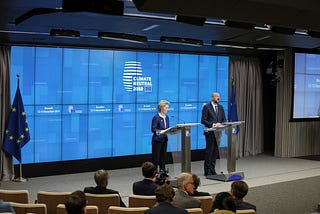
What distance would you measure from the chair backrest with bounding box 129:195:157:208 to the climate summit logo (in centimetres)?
501

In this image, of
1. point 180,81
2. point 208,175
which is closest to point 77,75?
point 180,81

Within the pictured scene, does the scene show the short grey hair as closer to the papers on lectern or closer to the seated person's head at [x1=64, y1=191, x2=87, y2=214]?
the seated person's head at [x1=64, y1=191, x2=87, y2=214]

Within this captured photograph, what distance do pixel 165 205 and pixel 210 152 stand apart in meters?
4.09

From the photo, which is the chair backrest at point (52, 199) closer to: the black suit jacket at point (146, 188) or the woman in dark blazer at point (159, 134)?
the black suit jacket at point (146, 188)

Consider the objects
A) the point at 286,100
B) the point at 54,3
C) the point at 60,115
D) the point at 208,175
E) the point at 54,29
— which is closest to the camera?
the point at 54,3

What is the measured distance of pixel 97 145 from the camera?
9195mm

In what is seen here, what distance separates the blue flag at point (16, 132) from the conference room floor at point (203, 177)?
1.89ft

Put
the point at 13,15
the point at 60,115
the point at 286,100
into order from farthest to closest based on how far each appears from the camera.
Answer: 1. the point at 286,100
2. the point at 60,115
3. the point at 13,15

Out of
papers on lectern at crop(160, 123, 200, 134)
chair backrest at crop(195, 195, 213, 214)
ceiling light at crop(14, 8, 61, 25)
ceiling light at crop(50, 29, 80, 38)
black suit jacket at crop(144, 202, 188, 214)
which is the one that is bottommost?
chair backrest at crop(195, 195, 213, 214)

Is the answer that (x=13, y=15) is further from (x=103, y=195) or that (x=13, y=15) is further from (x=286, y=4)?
(x=286, y=4)

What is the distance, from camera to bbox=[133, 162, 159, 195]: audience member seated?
16.4ft

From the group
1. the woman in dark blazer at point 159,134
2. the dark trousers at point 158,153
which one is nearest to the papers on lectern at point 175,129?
the woman in dark blazer at point 159,134

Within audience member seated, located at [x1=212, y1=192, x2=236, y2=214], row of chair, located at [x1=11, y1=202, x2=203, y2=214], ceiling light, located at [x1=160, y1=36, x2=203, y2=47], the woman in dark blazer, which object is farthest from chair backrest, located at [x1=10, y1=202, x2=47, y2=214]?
ceiling light, located at [x1=160, y1=36, x2=203, y2=47]

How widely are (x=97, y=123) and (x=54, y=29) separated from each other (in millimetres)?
2535
